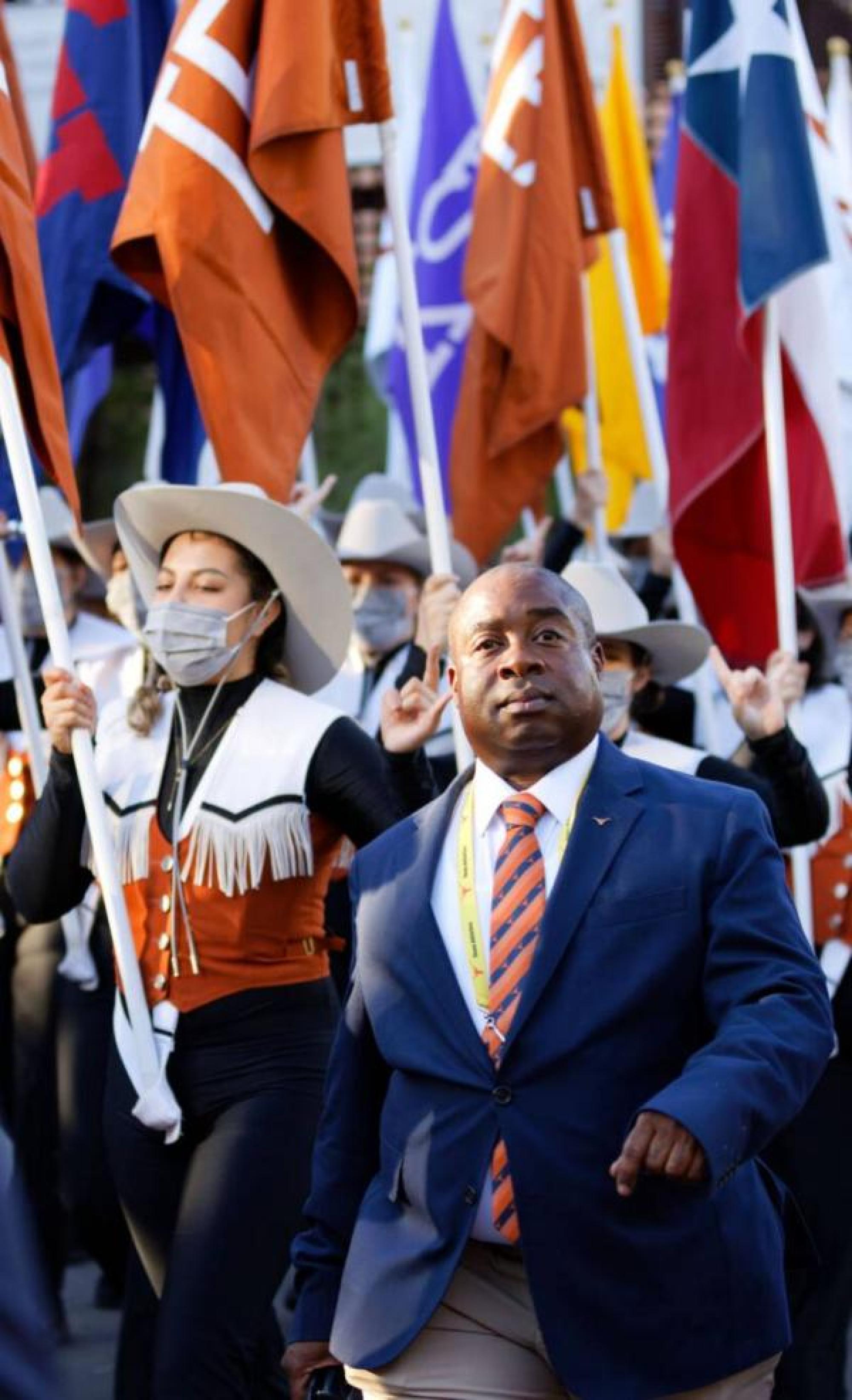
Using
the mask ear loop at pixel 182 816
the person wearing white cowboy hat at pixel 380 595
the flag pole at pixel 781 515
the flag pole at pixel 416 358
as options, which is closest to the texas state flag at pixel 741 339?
the flag pole at pixel 781 515

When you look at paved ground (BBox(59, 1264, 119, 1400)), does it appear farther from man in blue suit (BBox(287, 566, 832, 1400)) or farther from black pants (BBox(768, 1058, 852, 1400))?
man in blue suit (BBox(287, 566, 832, 1400))

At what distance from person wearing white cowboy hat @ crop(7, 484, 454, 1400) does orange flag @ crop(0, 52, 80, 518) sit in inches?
21.5

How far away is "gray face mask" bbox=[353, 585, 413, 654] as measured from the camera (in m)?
8.77

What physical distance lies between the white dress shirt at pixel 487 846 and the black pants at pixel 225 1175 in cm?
133

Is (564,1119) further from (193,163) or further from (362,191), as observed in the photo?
(362,191)

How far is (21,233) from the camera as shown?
6.38 meters

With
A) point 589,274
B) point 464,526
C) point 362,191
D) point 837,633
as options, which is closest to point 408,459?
point 589,274

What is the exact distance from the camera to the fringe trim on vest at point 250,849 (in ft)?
18.0

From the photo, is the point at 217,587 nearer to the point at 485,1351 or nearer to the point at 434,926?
the point at 434,926

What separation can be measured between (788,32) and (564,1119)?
532 cm

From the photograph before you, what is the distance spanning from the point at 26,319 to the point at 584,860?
9.85 feet

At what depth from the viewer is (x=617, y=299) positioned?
11352mm

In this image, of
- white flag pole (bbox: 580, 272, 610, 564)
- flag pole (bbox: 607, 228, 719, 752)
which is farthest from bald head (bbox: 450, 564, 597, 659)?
flag pole (bbox: 607, 228, 719, 752)

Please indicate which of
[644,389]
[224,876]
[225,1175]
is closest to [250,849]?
[224,876]
